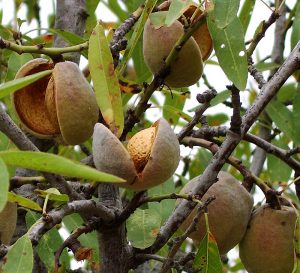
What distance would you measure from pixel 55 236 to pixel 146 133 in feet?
1.41

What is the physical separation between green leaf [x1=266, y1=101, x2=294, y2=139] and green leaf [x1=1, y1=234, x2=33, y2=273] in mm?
1317

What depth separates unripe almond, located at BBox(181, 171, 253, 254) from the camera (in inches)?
66.2

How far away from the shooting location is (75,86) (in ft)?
4.76

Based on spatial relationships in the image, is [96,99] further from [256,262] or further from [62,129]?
[256,262]

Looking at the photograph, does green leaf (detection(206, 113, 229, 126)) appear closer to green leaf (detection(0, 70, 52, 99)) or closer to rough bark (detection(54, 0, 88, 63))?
rough bark (detection(54, 0, 88, 63))

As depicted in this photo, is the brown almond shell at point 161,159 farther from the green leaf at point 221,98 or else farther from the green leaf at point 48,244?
the green leaf at point 221,98

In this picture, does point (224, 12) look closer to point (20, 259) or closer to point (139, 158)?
point (139, 158)

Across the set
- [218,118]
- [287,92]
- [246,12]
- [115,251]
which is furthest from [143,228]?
[287,92]

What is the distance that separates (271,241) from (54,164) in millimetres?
812

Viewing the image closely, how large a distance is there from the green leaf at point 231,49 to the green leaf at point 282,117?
31.5 inches

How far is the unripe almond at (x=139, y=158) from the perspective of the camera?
1.34 m

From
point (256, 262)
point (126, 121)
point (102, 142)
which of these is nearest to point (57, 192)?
point (102, 142)

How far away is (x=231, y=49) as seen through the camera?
1.58m

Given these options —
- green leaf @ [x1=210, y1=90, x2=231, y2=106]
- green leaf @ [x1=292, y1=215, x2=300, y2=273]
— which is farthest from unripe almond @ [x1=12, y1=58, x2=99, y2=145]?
green leaf @ [x1=210, y1=90, x2=231, y2=106]
